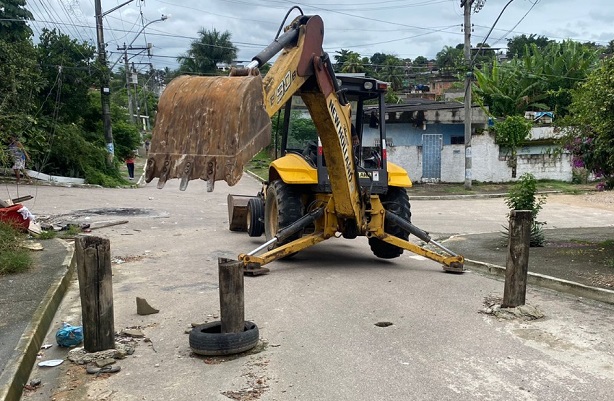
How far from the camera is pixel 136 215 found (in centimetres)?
1797

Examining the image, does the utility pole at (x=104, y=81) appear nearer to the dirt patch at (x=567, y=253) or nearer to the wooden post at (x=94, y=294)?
the dirt patch at (x=567, y=253)

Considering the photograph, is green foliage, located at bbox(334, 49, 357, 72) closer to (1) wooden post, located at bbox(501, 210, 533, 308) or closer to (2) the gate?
(2) the gate

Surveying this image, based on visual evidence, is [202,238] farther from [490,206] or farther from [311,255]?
[490,206]

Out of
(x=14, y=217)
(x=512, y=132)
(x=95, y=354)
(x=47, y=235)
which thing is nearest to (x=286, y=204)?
(x=95, y=354)

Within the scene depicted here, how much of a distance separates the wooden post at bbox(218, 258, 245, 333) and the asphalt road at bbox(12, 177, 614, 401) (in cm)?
37

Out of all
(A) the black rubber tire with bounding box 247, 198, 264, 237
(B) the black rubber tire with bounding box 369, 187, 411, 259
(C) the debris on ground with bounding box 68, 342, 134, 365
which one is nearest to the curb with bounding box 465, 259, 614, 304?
(B) the black rubber tire with bounding box 369, 187, 411, 259

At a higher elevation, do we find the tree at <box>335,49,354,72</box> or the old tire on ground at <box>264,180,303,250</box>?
the tree at <box>335,49,354,72</box>

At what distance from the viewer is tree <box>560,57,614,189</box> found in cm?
912

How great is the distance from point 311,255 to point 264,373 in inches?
238

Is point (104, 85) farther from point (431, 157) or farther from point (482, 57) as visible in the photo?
point (482, 57)

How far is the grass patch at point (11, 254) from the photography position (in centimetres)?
930

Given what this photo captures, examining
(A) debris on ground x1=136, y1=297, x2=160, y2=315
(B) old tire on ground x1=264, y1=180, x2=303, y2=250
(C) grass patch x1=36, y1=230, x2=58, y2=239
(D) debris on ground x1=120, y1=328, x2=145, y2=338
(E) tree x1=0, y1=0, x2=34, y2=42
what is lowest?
(D) debris on ground x1=120, y1=328, x2=145, y2=338

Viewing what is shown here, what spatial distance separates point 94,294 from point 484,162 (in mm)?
27592

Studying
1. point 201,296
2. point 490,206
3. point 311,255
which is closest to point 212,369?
point 201,296
